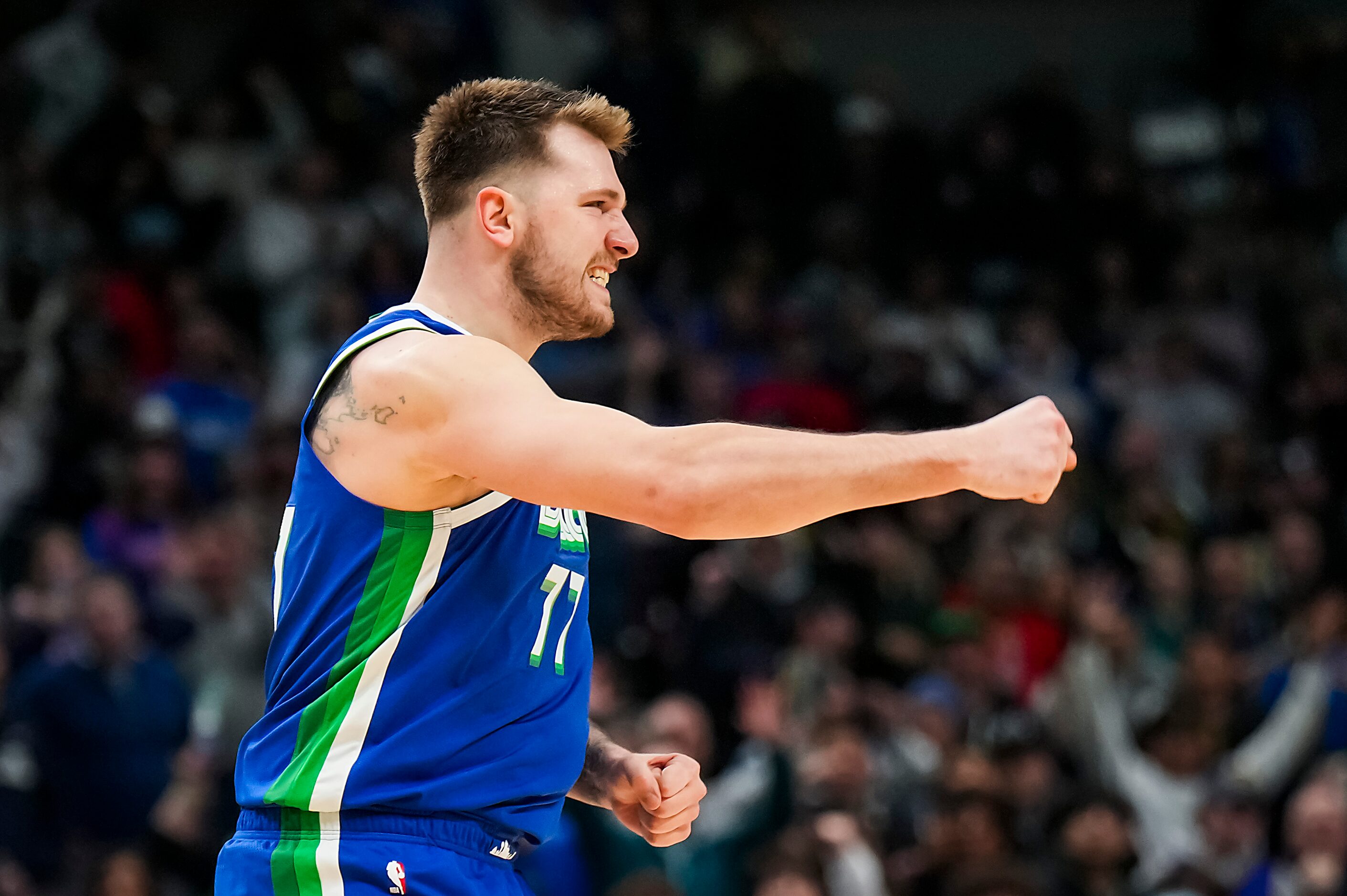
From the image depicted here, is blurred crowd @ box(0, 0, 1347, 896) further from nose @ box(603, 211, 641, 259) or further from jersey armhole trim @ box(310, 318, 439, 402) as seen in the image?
jersey armhole trim @ box(310, 318, 439, 402)

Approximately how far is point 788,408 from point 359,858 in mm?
8462

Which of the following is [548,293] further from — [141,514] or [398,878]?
[141,514]

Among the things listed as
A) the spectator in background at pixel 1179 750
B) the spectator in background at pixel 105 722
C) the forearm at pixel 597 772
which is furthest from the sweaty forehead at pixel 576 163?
the spectator in background at pixel 1179 750

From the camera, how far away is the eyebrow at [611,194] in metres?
3.56

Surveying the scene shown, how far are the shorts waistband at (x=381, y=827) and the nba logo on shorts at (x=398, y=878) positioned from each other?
0.23ft

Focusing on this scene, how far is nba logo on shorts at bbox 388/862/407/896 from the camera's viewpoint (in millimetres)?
3225

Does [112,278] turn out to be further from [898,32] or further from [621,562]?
[898,32]

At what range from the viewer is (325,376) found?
11.1 ft

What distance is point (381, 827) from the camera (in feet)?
10.8

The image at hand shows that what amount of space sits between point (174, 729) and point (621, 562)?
3098 millimetres

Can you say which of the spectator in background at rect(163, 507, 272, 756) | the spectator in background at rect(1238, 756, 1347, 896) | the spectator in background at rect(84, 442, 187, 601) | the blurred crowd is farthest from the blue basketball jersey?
the spectator in background at rect(84, 442, 187, 601)

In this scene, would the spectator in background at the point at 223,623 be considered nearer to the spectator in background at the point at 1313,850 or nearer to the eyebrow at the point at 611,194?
the spectator in background at the point at 1313,850

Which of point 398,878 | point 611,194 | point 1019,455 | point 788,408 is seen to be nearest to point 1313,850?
point 788,408

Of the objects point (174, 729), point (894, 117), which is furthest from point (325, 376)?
point (894, 117)
